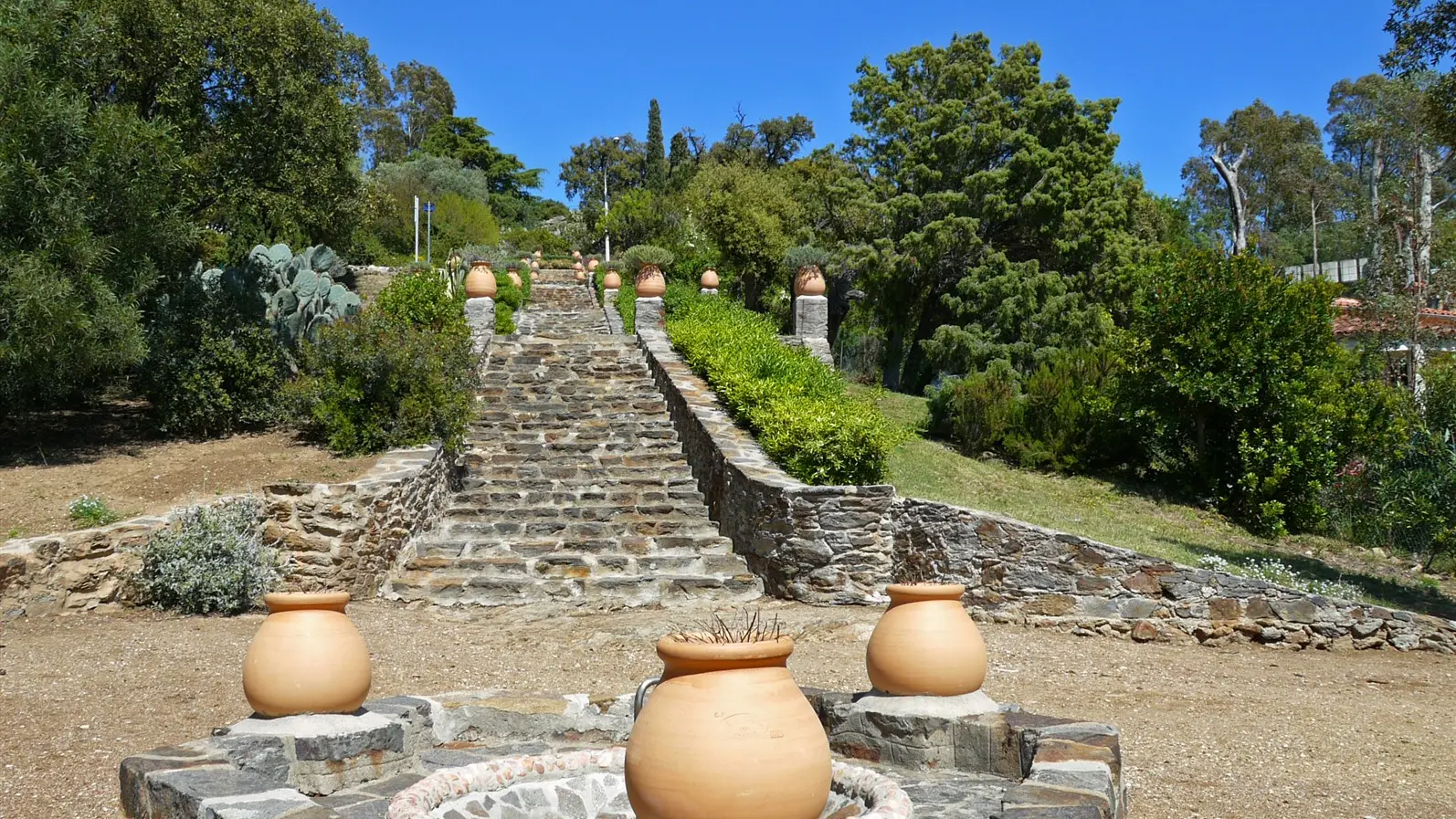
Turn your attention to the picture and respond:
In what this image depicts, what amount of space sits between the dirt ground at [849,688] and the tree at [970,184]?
47.2 ft

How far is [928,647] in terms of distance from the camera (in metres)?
4.58

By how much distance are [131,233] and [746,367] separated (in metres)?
6.80

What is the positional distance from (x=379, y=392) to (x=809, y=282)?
8.96 m

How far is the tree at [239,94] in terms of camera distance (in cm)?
1270

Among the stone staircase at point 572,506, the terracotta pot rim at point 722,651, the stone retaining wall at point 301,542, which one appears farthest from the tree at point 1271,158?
the terracotta pot rim at point 722,651

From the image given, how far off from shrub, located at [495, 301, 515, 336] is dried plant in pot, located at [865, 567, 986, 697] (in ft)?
52.3

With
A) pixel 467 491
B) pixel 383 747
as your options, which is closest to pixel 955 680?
pixel 383 747

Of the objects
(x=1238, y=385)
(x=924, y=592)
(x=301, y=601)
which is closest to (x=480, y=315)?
(x=1238, y=385)

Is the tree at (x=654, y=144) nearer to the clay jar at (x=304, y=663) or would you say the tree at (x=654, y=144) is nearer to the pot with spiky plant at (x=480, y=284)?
the pot with spiky plant at (x=480, y=284)

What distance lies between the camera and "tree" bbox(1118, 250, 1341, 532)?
12.0 meters

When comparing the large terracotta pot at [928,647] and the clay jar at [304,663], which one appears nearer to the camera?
the clay jar at [304,663]

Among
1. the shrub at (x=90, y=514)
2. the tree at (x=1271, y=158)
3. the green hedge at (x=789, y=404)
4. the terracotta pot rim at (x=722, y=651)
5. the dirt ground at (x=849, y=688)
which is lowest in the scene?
the dirt ground at (x=849, y=688)

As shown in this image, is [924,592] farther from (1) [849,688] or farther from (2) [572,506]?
(2) [572,506]

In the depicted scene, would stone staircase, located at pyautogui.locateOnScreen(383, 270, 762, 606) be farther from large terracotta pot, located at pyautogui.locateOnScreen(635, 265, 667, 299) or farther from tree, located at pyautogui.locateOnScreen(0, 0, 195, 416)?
tree, located at pyautogui.locateOnScreen(0, 0, 195, 416)
